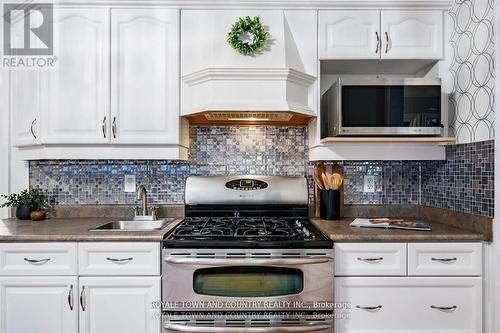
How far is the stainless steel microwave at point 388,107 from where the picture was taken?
1949 mm

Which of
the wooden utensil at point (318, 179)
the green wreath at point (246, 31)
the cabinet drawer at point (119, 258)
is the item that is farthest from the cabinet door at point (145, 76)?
A: the wooden utensil at point (318, 179)

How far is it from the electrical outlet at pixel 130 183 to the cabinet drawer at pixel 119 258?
696 mm

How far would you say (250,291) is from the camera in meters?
1.74

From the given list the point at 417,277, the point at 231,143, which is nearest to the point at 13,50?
the point at 231,143

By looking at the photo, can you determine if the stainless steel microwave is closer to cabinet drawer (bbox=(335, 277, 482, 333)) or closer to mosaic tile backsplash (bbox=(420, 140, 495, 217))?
mosaic tile backsplash (bbox=(420, 140, 495, 217))

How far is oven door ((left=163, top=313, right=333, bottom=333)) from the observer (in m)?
1.71

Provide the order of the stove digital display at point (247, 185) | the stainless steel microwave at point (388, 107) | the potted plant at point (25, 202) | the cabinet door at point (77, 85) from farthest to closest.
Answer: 1. the stove digital display at point (247, 185)
2. the potted plant at point (25, 202)
3. the cabinet door at point (77, 85)
4. the stainless steel microwave at point (388, 107)

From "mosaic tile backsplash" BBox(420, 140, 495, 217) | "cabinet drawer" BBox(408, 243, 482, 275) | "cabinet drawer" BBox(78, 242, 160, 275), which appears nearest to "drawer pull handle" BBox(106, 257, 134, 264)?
"cabinet drawer" BBox(78, 242, 160, 275)

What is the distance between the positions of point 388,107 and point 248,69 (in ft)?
2.73

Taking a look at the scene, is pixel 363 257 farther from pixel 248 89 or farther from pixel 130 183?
pixel 130 183

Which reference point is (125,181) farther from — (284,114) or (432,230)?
(432,230)

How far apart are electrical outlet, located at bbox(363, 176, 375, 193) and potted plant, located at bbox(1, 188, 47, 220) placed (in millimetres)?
2203

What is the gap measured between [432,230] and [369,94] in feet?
2.72

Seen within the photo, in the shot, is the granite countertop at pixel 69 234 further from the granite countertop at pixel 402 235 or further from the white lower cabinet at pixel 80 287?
the granite countertop at pixel 402 235
